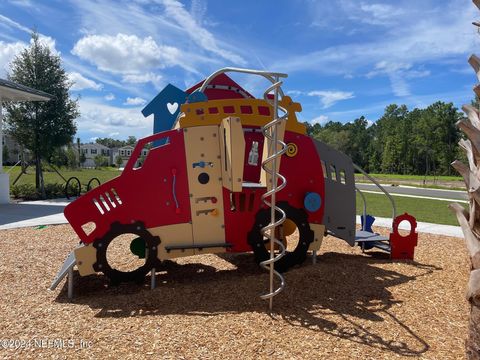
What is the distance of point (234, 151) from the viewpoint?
4.41 meters

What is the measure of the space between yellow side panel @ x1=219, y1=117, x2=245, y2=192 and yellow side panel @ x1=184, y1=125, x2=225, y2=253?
188 millimetres

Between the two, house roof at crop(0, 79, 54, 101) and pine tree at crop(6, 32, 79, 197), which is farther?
pine tree at crop(6, 32, 79, 197)

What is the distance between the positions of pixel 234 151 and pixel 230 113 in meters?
0.70

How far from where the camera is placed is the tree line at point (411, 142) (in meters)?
58.7

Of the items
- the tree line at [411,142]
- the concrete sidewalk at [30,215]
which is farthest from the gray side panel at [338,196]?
the tree line at [411,142]

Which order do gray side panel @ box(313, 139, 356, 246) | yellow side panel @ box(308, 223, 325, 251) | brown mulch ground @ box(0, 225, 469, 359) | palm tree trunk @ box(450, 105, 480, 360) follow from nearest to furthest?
palm tree trunk @ box(450, 105, 480, 360) → brown mulch ground @ box(0, 225, 469, 359) → yellow side panel @ box(308, 223, 325, 251) → gray side panel @ box(313, 139, 356, 246)

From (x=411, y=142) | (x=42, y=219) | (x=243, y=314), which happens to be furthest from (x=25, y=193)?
(x=411, y=142)

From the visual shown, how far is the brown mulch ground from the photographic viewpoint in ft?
10.1

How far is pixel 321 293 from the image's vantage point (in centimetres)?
430

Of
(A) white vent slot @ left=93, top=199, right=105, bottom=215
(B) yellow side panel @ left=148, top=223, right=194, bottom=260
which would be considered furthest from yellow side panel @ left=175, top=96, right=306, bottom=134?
(A) white vent slot @ left=93, top=199, right=105, bottom=215

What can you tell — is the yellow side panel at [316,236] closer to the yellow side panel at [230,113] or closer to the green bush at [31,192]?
the yellow side panel at [230,113]

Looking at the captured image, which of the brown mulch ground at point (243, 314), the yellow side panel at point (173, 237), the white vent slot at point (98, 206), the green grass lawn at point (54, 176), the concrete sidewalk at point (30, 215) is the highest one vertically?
the green grass lawn at point (54, 176)

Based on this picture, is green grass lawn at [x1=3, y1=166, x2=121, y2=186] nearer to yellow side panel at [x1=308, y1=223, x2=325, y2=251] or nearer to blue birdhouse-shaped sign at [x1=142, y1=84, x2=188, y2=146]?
blue birdhouse-shaped sign at [x1=142, y1=84, x2=188, y2=146]

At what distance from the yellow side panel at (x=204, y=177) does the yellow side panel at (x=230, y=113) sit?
0.34 feet
